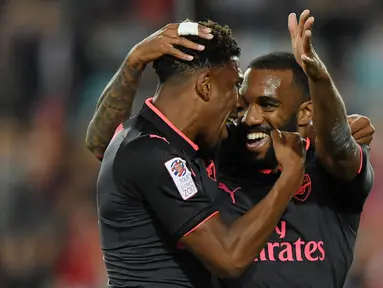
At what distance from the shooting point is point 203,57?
2242 millimetres

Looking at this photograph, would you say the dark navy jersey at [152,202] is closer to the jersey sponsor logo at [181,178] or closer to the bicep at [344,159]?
the jersey sponsor logo at [181,178]

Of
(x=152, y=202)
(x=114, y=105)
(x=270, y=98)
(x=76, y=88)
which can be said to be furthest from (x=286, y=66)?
(x=76, y=88)

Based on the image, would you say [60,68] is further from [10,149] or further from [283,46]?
[283,46]

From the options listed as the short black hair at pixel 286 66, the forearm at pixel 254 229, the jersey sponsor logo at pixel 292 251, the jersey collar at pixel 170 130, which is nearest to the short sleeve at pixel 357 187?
the jersey sponsor logo at pixel 292 251

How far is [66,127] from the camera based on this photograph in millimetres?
4223

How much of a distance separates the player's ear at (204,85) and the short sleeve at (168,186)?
0.17 m

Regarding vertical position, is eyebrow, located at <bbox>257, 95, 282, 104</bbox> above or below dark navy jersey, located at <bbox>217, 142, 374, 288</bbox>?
above

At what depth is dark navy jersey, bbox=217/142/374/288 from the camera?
240cm

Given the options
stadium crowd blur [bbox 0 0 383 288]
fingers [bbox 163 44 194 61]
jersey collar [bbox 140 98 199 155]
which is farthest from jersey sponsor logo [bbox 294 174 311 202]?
stadium crowd blur [bbox 0 0 383 288]

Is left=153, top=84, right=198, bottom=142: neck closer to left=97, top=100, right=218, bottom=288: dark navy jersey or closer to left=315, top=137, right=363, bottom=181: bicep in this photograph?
left=97, top=100, right=218, bottom=288: dark navy jersey

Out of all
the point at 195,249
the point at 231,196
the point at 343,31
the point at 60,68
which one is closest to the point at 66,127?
the point at 60,68

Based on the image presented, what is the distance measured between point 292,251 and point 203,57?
632 mm

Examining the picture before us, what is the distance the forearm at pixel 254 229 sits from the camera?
6.80 feet

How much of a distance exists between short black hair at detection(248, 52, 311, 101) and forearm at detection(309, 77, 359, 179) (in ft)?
0.79
